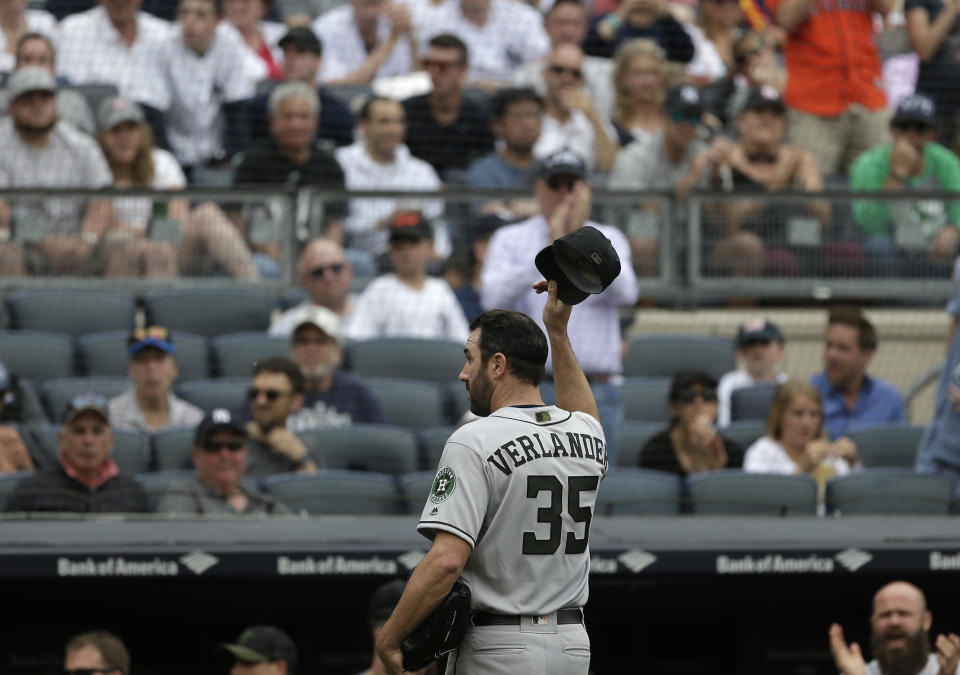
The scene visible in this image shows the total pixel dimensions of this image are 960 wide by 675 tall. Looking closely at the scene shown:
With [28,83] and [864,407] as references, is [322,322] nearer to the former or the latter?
[28,83]

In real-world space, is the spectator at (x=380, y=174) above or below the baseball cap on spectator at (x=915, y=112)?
below

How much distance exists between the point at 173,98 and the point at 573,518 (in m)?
6.55

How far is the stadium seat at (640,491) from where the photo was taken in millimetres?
7199

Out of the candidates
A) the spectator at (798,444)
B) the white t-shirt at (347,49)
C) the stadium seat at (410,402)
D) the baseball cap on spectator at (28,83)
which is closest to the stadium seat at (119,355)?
the stadium seat at (410,402)

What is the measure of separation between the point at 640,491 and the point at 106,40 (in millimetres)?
5093

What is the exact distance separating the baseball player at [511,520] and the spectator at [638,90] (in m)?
6.10

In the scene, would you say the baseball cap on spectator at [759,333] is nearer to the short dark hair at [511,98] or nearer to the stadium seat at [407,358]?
the stadium seat at [407,358]

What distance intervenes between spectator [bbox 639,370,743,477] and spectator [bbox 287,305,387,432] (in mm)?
1276

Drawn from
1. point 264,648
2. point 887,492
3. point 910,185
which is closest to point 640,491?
point 887,492

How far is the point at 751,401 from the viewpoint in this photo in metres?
8.34

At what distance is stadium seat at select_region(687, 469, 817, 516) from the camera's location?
→ 7.20 metres

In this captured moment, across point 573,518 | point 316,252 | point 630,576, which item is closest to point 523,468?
point 573,518

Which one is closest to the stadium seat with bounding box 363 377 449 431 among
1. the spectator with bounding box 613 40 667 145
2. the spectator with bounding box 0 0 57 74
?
the spectator with bounding box 613 40 667 145

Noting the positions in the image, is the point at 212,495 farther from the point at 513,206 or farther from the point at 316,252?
the point at 513,206
